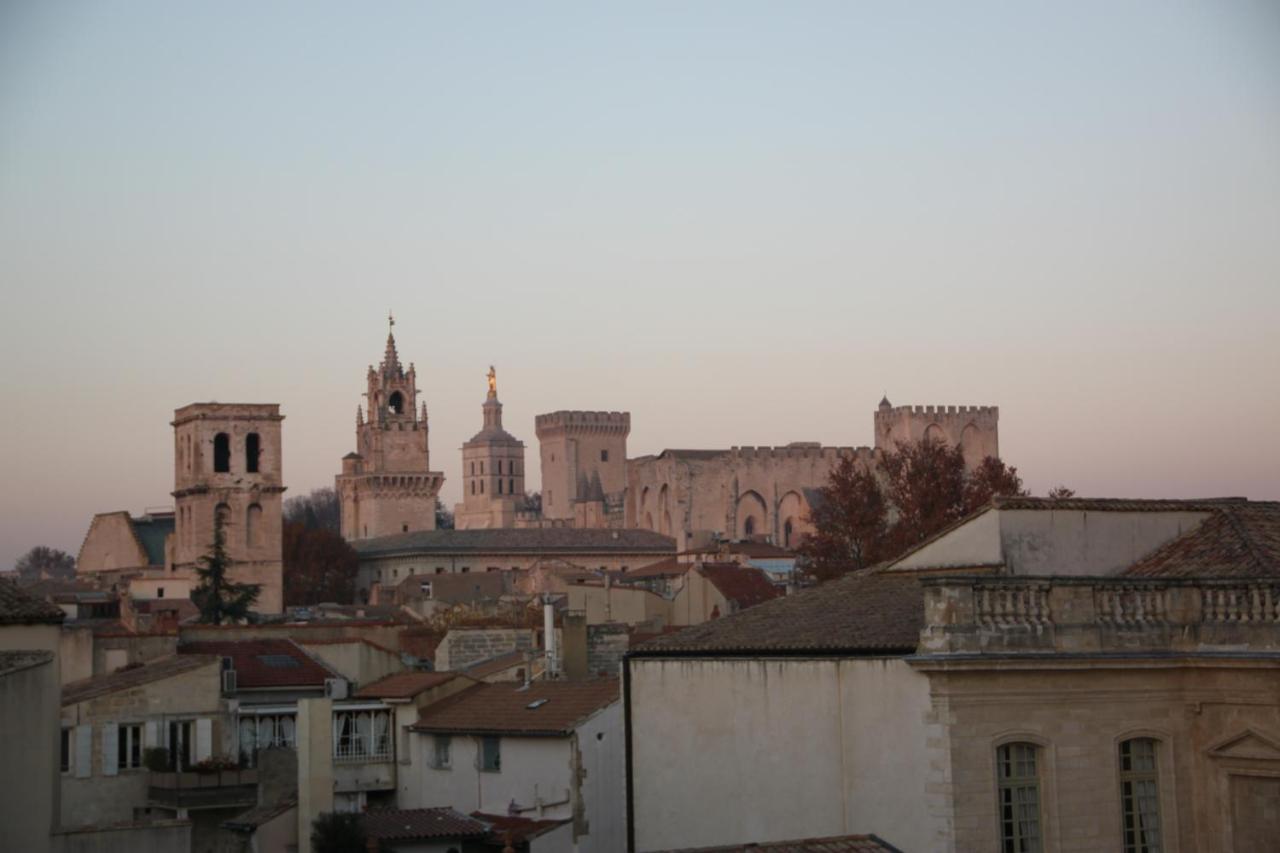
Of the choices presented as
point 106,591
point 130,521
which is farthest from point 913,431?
point 106,591

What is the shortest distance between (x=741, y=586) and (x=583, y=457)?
119462mm

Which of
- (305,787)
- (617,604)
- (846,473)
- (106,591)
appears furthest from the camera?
(106,591)

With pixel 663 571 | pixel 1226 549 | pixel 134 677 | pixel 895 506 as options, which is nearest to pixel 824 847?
pixel 1226 549

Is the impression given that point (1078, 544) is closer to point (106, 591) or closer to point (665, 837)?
point (665, 837)

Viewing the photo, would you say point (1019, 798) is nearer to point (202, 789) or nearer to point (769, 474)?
point (202, 789)

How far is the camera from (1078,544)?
22750 millimetres

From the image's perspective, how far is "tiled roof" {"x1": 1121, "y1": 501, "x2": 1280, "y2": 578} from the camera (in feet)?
Result: 69.7

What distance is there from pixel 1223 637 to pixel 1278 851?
190 cm

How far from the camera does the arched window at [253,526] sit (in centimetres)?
10512

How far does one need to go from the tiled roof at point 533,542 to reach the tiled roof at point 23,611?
327 feet

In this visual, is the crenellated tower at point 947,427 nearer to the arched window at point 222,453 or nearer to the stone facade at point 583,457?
the stone facade at point 583,457

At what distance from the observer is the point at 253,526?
106m

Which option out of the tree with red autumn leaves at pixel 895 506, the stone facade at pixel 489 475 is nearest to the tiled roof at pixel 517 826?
the tree with red autumn leaves at pixel 895 506

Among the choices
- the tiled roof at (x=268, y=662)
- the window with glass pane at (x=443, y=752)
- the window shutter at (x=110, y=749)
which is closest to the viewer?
the window with glass pane at (x=443, y=752)
